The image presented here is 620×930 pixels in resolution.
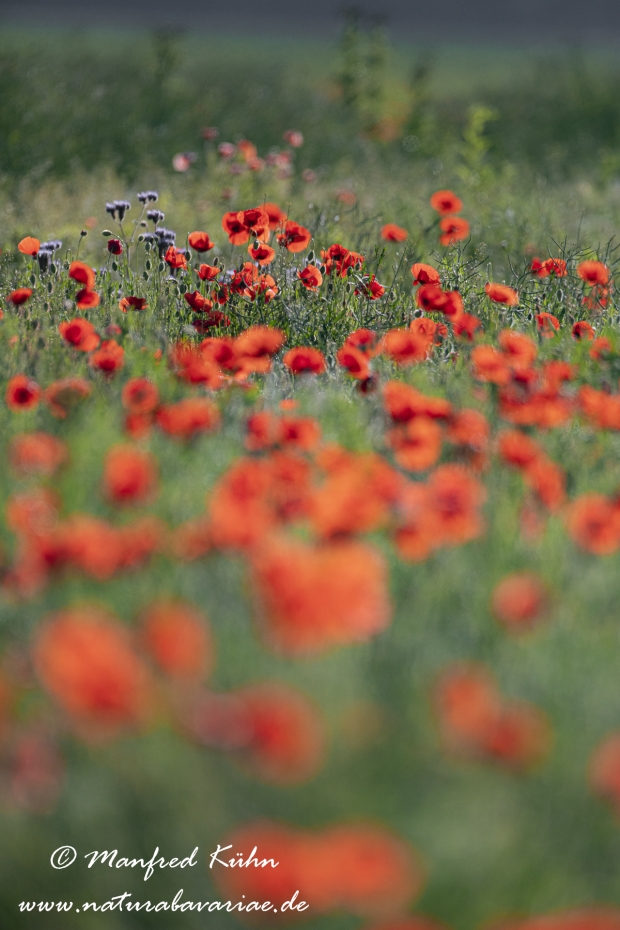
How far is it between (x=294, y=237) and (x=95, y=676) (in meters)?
2.42

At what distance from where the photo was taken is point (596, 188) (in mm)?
7660

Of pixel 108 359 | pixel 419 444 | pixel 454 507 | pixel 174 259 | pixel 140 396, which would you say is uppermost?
pixel 174 259

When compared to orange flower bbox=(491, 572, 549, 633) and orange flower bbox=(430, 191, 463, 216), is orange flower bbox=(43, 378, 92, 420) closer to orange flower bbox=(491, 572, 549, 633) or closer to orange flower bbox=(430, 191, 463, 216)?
orange flower bbox=(491, 572, 549, 633)

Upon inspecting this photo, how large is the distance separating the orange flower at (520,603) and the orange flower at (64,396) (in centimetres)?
119

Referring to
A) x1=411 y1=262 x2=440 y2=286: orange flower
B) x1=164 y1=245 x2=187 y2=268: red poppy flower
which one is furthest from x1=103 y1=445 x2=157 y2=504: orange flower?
x1=164 y1=245 x2=187 y2=268: red poppy flower

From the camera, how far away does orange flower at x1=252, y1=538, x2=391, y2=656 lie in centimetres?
127

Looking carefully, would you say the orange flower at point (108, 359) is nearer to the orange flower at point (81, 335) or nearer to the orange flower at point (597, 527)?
the orange flower at point (81, 335)

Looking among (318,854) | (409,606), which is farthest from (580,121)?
(318,854)

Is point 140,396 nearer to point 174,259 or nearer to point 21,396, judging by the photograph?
point 21,396

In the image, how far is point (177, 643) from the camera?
122 centimetres

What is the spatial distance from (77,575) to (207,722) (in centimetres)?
50

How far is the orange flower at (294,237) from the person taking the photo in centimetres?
326

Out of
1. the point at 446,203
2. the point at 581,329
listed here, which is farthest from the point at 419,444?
the point at 446,203

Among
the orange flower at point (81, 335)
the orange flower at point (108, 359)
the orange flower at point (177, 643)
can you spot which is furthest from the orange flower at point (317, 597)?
the orange flower at point (81, 335)
